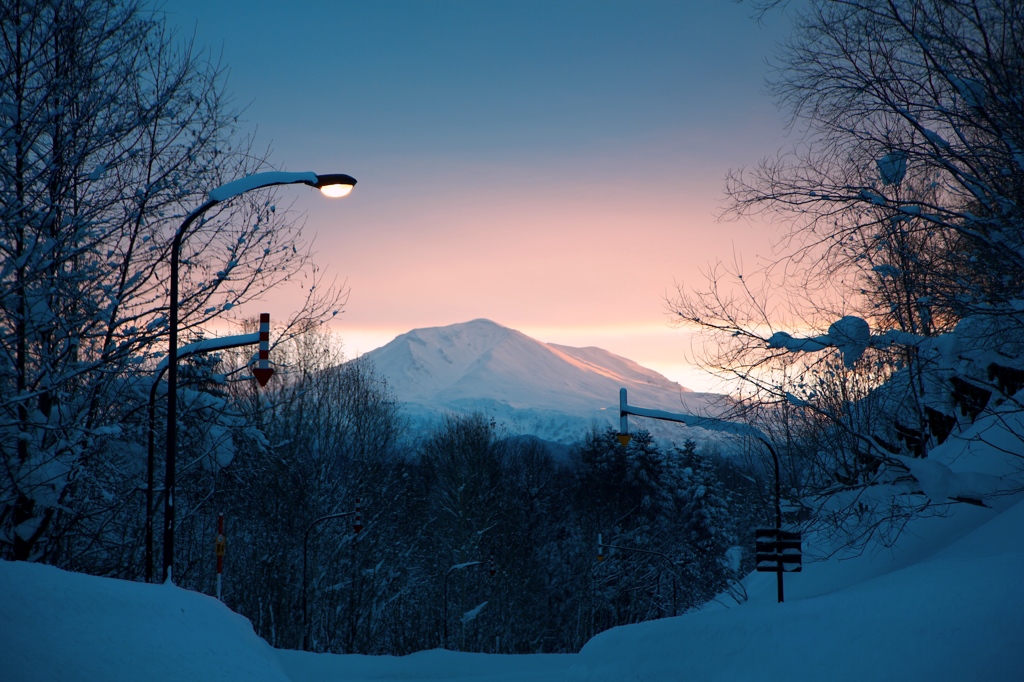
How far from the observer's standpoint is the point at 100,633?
19.0 ft

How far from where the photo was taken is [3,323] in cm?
1175

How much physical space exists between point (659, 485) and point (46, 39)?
55.2m

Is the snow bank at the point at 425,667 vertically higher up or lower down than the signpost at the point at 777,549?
lower down

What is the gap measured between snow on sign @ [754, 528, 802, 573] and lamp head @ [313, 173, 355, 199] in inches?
412

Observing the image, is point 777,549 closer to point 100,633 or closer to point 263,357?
point 263,357

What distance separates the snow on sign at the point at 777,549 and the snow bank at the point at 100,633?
11.4 metres

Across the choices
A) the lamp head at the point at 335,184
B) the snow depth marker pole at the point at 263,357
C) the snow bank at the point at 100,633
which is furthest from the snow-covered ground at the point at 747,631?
the lamp head at the point at 335,184

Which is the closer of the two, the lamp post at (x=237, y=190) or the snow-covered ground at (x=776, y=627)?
the snow-covered ground at (x=776, y=627)

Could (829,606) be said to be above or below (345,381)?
below

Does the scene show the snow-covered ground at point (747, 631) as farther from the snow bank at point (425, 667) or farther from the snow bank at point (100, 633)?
the snow bank at point (425, 667)

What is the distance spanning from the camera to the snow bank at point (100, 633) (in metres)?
5.08

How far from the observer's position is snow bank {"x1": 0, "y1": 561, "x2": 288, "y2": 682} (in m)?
5.08

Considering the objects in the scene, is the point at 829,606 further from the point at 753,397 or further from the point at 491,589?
the point at 491,589

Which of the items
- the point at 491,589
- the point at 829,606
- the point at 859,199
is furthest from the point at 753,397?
the point at 491,589
